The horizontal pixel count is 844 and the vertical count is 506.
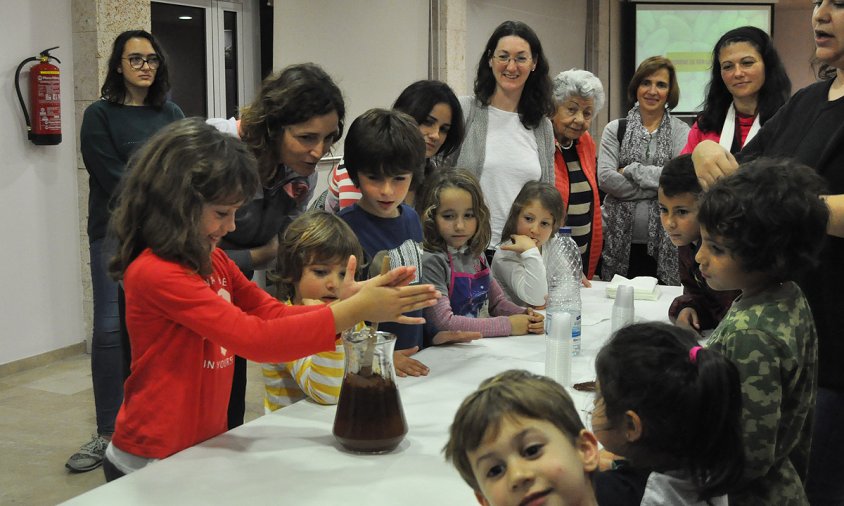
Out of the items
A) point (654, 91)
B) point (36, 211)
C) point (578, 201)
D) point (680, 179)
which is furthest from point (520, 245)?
point (36, 211)

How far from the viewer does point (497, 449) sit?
1205 mm

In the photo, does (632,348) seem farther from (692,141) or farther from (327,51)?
(327,51)

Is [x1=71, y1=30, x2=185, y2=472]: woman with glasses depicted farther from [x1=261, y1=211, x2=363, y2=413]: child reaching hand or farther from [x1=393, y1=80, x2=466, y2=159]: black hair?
[x1=261, y1=211, x2=363, y2=413]: child reaching hand

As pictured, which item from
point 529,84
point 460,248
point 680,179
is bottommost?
point 460,248

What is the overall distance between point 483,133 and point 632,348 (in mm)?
2318

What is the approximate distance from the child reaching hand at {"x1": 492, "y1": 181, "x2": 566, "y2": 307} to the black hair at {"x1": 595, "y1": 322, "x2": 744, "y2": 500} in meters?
1.59

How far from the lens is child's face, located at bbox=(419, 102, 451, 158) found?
123 inches

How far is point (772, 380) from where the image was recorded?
4.69 ft

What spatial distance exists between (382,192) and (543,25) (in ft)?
23.2

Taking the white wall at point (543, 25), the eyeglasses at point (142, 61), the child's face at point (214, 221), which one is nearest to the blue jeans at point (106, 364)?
the eyeglasses at point (142, 61)

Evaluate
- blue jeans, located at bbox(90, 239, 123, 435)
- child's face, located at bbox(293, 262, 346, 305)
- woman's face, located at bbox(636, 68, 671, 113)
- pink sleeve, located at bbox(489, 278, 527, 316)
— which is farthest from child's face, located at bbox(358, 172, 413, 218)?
woman's face, located at bbox(636, 68, 671, 113)

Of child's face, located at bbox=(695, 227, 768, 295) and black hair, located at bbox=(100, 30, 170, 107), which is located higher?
black hair, located at bbox=(100, 30, 170, 107)

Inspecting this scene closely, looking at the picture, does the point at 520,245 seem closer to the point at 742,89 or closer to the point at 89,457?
the point at 742,89

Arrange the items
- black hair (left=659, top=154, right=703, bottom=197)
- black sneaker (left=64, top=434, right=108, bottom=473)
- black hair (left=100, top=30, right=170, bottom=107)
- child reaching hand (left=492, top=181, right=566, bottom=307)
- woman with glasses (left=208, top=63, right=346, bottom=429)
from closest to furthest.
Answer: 1. woman with glasses (left=208, top=63, right=346, bottom=429)
2. black hair (left=659, top=154, right=703, bottom=197)
3. child reaching hand (left=492, top=181, right=566, bottom=307)
4. black sneaker (left=64, top=434, right=108, bottom=473)
5. black hair (left=100, top=30, right=170, bottom=107)
